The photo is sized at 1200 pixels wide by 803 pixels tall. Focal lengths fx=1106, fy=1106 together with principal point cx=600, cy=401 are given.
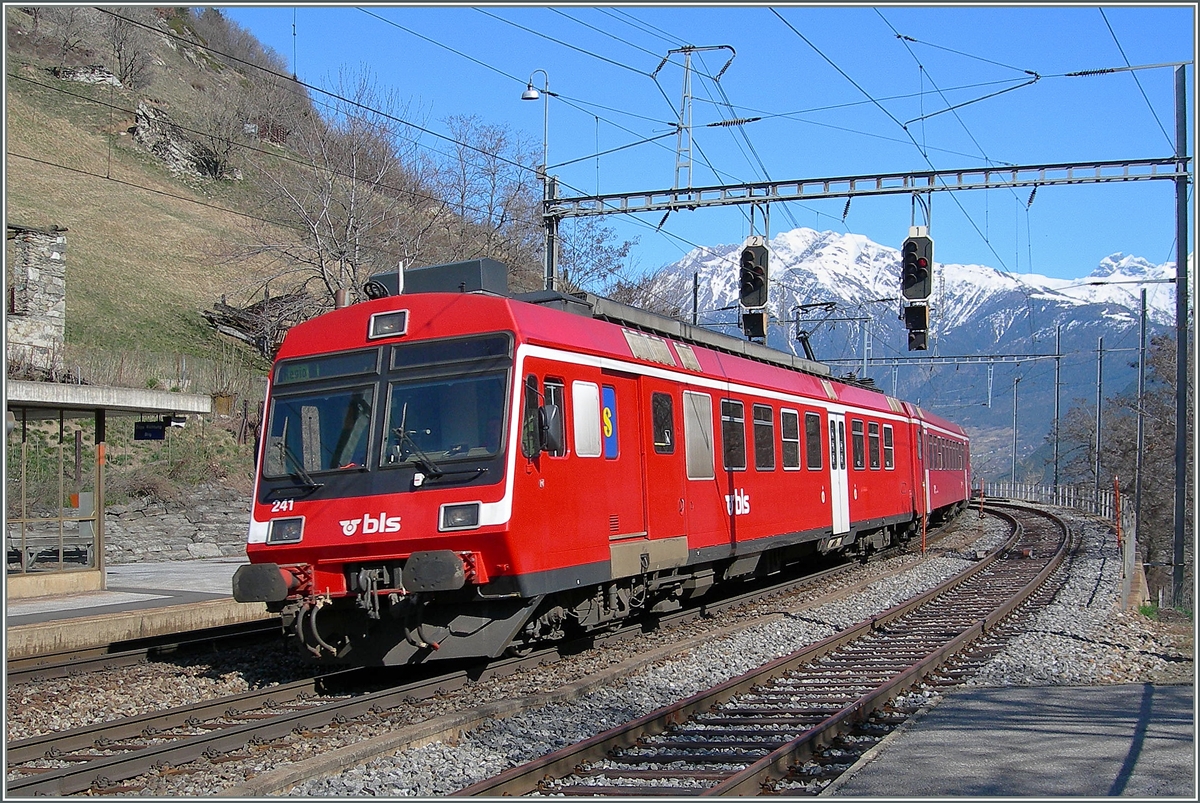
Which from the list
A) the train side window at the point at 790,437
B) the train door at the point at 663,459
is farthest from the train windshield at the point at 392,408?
the train side window at the point at 790,437

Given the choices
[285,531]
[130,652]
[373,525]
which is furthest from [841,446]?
[130,652]

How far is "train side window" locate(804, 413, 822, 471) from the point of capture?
1712 cm

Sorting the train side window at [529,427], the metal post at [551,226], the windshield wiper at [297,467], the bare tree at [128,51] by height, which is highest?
the bare tree at [128,51]

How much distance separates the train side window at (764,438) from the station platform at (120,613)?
271 inches

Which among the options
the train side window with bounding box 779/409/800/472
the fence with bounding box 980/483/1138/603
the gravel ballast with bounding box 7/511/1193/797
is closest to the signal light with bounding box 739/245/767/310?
the train side window with bounding box 779/409/800/472

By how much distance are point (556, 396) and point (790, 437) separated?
283 inches

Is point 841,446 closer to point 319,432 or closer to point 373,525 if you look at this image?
point 319,432

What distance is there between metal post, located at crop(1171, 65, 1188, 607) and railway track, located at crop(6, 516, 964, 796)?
14.5m

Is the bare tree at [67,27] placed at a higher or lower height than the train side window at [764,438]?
higher

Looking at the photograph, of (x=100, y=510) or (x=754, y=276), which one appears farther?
(x=754, y=276)

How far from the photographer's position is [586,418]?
1039 cm

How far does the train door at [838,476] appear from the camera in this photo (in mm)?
18312

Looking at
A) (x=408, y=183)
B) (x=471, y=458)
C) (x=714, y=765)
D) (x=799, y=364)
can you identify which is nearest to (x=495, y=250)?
(x=408, y=183)

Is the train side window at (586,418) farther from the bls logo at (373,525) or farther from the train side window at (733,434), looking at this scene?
the train side window at (733,434)
